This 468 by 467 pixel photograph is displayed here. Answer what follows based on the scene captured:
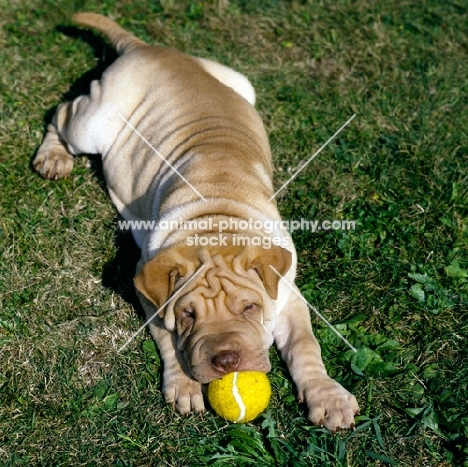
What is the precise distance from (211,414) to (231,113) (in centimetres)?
215

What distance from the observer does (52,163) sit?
5449mm

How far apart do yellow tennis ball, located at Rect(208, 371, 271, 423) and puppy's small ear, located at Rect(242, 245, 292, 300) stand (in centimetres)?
49

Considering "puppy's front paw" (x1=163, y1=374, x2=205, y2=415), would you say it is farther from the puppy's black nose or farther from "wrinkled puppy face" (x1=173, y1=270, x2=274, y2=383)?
the puppy's black nose

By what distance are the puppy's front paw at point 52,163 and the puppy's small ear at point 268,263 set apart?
230 centimetres

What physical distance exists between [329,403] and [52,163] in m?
3.00

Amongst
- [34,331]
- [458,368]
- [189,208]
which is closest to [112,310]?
[34,331]

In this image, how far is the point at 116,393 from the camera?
4.09 metres

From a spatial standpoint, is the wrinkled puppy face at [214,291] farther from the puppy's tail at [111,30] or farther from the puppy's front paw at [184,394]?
the puppy's tail at [111,30]

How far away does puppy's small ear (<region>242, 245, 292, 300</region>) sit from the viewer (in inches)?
149

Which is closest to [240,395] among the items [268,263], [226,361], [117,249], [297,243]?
[226,361]

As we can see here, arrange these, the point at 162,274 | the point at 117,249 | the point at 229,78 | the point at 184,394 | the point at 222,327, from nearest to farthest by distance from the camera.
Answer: the point at 222,327 → the point at 162,274 → the point at 184,394 → the point at 117,249 → the point at 229,78

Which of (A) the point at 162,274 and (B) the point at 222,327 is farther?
(A) the point at 162,274

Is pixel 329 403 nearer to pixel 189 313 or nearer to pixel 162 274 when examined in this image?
pixel 189 313

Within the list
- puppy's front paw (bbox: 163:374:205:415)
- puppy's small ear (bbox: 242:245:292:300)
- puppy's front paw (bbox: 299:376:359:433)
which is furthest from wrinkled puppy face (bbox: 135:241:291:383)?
puppy's front paw (bbox: 299:376:359:433)
